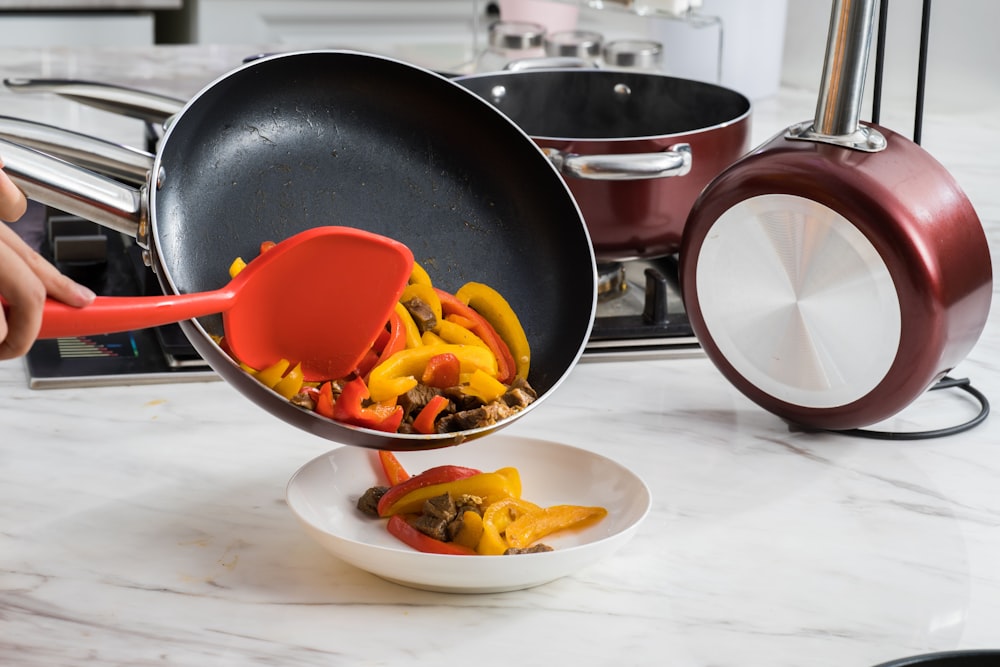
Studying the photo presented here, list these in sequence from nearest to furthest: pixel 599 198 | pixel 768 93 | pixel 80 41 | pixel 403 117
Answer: pixel 403 117
pixel 599 198
pixel 768 93
pixel 80 41

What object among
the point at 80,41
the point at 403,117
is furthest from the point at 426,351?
the point at 80,41

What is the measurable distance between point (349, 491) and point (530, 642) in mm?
189

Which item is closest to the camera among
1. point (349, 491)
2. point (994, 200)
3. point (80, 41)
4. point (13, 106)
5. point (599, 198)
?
point (349, 491)

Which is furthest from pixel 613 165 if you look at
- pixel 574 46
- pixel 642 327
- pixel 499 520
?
pixel 574 46

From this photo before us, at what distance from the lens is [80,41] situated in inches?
120

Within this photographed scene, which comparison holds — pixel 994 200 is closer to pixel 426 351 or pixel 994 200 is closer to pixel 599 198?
pixel 599 198

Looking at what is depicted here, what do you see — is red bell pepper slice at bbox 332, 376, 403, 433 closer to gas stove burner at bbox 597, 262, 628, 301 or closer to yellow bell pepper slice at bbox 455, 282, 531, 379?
yellow bell pepper slice at bbox 455, 282, 531, 379

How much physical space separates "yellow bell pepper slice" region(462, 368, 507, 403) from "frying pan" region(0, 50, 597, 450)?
43 mm

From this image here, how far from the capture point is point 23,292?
554 mm

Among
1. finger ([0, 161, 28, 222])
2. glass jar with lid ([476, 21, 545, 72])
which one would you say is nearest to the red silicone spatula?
finger ([0, 161, 28, 222])

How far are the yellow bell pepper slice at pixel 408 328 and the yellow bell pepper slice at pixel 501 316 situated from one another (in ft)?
0.24

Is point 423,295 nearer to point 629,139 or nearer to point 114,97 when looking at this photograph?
point 629,139

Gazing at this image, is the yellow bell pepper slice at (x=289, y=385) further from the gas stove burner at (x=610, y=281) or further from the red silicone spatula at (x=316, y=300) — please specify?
the gas stove burner at (x=610, y=281)

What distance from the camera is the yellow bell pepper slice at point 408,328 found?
0.81 m
